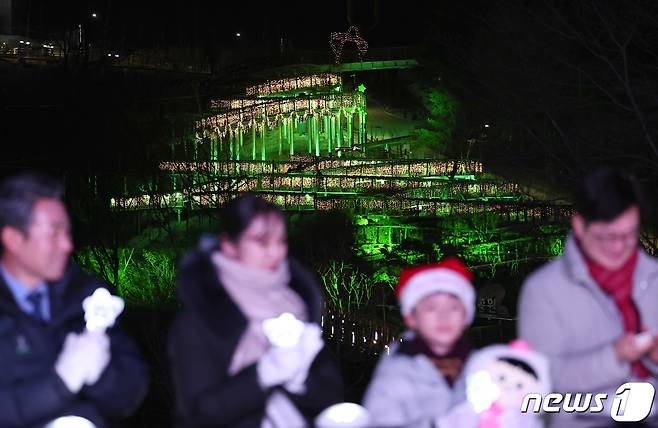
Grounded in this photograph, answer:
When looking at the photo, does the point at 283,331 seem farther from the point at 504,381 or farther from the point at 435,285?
the point at 504,381

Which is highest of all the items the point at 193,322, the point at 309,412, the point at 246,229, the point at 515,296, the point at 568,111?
the point at 568,111

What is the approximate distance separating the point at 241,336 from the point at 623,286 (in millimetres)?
1457

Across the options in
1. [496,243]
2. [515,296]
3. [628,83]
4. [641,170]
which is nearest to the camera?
[628,83]

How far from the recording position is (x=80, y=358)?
11.8ft

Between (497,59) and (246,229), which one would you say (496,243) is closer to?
(497,59)

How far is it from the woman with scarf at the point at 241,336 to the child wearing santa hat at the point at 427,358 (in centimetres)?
30

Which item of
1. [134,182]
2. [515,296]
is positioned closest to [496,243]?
[515,296]

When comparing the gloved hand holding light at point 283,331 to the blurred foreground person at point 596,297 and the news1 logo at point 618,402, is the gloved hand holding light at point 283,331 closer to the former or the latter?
the blurred foreground person at point 596,297

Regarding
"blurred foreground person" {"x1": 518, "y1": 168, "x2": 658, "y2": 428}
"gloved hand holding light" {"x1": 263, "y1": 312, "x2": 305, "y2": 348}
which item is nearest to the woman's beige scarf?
"gloved hand holding light" {"x1": 263, "y1": 312, "x2": 305, "y2": 348}

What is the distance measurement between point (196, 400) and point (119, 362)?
0.43 metres

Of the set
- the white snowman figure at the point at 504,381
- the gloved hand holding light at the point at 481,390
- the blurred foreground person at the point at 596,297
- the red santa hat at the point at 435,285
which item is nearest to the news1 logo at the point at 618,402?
the blurred foreground person at the point at 596,297

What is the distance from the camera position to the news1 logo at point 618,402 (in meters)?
3.77

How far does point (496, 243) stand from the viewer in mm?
21656

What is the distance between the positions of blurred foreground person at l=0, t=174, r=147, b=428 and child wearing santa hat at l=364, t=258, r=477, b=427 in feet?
3.44
